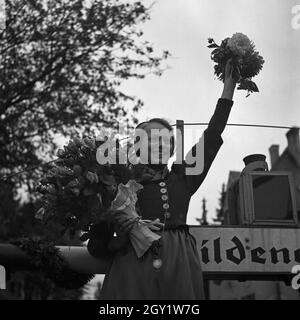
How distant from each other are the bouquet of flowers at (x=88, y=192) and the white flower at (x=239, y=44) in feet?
2.36

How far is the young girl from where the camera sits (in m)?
2.16

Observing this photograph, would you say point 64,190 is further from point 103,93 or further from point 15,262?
point 103,93

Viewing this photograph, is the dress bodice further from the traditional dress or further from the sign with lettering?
the sign with lettering

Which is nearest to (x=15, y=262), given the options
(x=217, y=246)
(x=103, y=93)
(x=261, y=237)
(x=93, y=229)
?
(x=93, y=229)

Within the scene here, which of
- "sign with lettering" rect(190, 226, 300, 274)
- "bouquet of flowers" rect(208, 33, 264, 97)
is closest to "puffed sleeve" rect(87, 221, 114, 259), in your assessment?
"bouquet of flowers" rect(208, 33, 264, 97)

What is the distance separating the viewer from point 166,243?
2250 mm

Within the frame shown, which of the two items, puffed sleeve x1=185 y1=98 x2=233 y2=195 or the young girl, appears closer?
the young girl

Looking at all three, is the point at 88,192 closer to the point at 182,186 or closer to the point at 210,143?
the point at 182,186

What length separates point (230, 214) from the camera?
428cm

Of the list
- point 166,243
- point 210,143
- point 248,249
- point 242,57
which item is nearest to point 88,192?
point 166,243

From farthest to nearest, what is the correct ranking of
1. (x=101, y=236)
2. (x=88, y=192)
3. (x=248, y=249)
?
(x=248, y=249)
(x=101, y=236)
(x=88, y=192)

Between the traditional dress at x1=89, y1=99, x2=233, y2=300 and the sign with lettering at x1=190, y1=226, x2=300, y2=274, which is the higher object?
the sign with lettering at x1=190, y1=226, x2=300, y2=274

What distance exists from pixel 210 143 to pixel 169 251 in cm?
53
